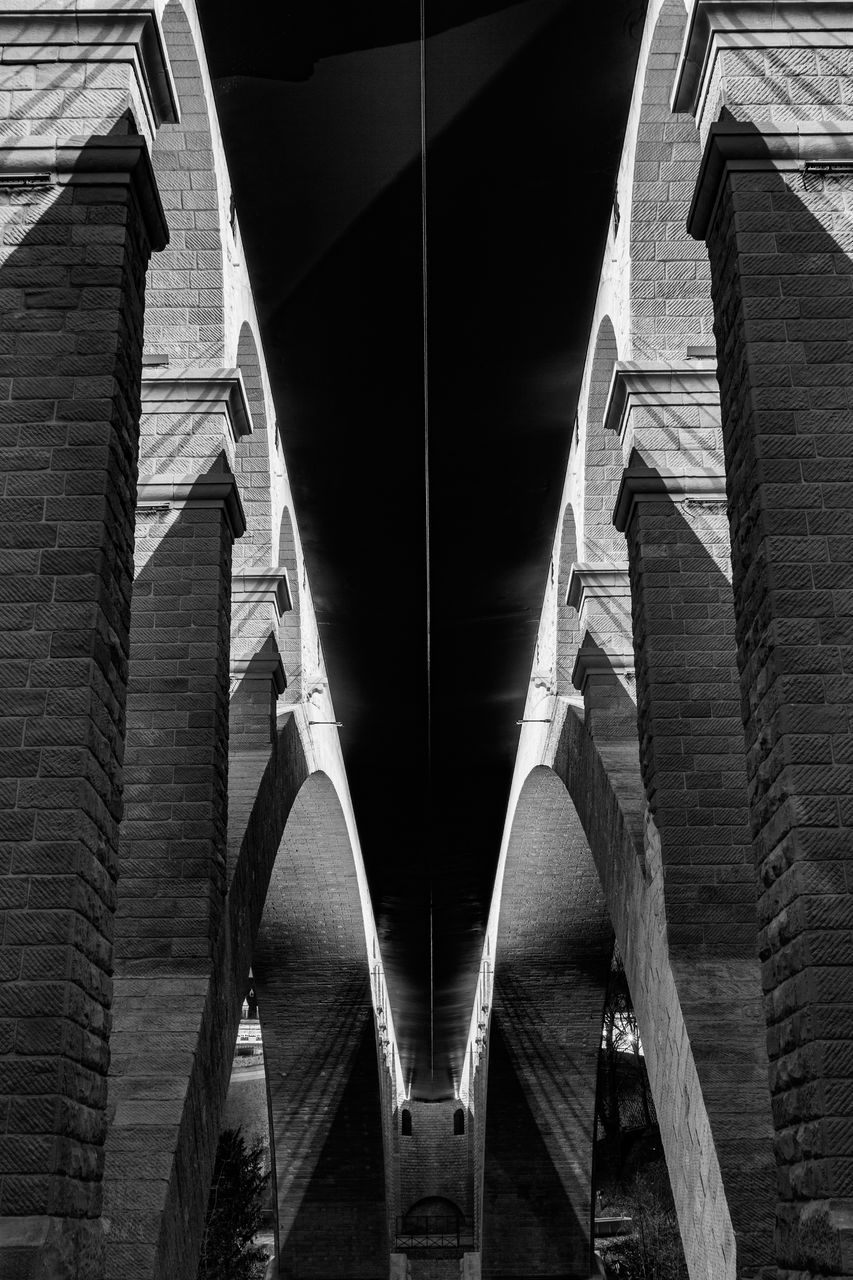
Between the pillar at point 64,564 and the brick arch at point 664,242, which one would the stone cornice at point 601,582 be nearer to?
the brick arch at point 664,242

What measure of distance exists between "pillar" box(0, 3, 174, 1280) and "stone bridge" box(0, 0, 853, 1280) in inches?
0.5

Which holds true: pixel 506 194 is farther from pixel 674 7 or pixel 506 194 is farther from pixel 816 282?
pixel 816 282

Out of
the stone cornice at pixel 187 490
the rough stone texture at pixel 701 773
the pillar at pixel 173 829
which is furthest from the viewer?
the stone cornice at pixel 187 490

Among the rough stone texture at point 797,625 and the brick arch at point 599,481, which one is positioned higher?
the brick arch at point 599,481

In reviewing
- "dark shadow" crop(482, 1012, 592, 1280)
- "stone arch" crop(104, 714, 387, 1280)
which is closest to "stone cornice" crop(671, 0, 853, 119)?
"stone arch" crop(104, 714, 387, 1280)

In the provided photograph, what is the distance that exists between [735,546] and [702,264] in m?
4.17

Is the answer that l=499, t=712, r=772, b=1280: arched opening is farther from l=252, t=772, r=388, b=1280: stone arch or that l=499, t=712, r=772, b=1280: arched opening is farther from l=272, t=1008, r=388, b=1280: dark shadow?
l=272, t=1008, r=388, b=1280: dark shadow

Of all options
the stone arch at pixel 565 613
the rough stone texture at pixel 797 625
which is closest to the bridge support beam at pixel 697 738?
the rough stone texture at pixel 797 625

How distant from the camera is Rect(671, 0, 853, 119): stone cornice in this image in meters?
5.50

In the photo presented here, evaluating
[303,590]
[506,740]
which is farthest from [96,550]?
[506,740]

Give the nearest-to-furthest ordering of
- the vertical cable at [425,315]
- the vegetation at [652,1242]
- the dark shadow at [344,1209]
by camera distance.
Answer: the vertical cable at [425,315] < the vegetation at [652,1242] < the dark shadow at [344,1209]

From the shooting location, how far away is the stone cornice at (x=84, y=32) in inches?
218

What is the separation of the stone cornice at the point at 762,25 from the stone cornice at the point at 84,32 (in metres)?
2.03

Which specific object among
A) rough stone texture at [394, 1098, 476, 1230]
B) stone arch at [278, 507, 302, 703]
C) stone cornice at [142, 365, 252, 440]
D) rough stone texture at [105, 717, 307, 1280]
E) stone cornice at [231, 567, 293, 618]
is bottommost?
rough stone texture at [105, 717, 307, 1280]
